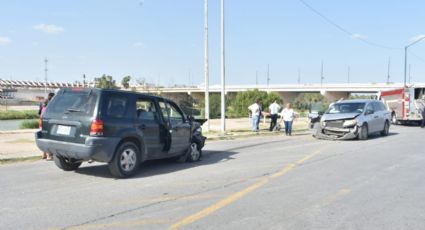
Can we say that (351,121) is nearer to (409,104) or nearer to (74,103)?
(74,103)

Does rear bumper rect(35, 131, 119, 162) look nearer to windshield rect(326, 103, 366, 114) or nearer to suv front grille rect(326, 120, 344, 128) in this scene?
suv front grille rect(326, 120, 344, 128)

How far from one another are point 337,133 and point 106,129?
38.5ft

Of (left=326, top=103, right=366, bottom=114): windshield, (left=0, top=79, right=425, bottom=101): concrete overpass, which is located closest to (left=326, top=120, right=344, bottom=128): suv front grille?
(left=326, top=103, right=366, bottom=114): windshield

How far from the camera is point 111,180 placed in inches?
320

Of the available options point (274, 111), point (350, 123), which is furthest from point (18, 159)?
point (274, 111)

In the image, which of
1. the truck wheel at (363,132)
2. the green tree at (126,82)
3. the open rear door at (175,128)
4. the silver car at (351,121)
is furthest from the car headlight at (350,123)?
the green tree at (126,82)

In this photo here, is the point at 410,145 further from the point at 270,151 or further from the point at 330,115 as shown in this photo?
the point at 270,151

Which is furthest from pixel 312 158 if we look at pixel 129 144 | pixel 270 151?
pixel 129 144

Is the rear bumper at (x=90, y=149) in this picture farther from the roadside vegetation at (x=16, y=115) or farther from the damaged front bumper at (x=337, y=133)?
the roadside vegetation at (x=16, y=115)

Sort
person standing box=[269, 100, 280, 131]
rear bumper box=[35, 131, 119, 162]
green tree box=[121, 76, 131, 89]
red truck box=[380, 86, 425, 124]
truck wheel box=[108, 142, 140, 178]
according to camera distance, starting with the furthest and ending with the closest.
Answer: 1. green tree box=[121, 76, 131, 89]
2. red truck box=[380, 86, 425, 124]
3. person standing box=[269, 100, 280, 131]
4. truck wheel box=[108, 142, 140, 178]
5. rear bumper box=[35, 131, 119, 162]

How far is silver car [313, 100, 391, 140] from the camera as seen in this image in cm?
1703

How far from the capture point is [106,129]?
7.91m

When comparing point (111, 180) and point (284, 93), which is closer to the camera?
point (111, 180)

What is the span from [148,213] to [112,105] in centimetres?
304
